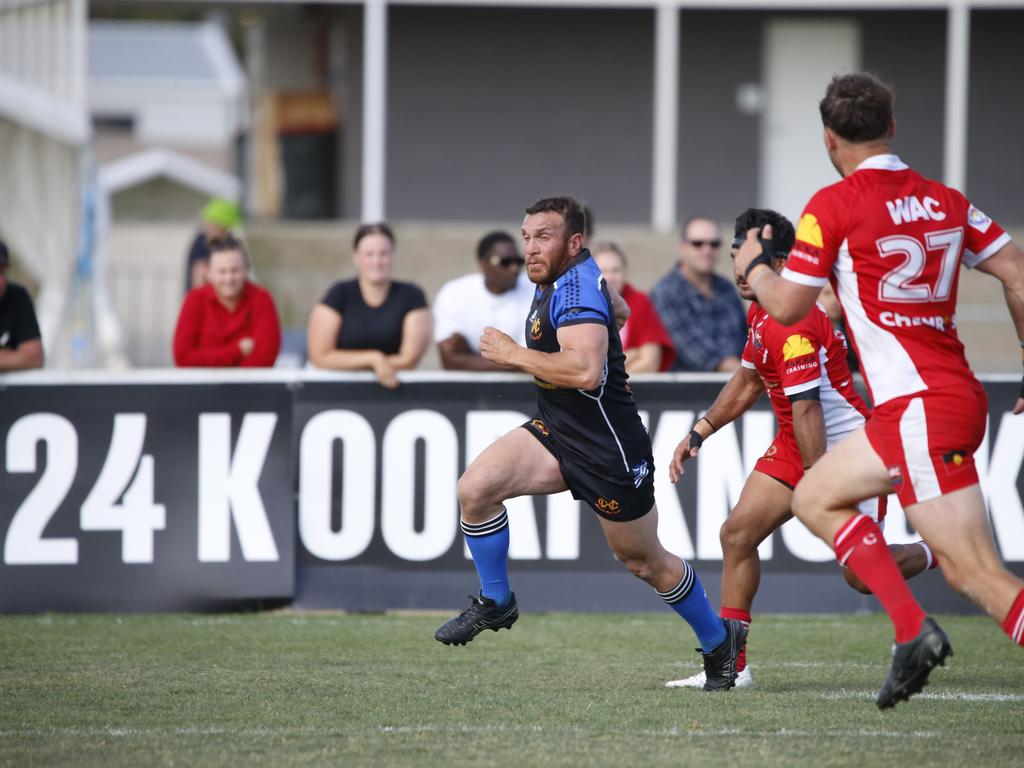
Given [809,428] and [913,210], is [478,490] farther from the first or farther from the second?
[913,210]

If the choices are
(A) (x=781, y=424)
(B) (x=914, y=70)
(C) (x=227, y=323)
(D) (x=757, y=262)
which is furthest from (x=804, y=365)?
(B) (x=914, y=70)

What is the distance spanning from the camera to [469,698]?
21.0 ft

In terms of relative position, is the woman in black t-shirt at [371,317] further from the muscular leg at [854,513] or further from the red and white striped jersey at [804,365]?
the muscular leg at [854,513]

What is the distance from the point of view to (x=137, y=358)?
20953mm

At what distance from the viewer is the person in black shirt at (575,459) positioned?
649 cm

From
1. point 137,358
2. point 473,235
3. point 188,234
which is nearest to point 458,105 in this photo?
point 473,235

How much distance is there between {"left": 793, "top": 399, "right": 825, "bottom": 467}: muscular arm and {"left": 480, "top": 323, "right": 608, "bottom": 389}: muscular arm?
951mm

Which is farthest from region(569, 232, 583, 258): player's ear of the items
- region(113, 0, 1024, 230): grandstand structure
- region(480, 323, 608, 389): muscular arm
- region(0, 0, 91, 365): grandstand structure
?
region(113, 0, 1024, 230): grandstand structure

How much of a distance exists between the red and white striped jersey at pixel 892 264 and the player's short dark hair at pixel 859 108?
0.37 feet

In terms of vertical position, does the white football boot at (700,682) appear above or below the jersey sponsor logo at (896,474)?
below

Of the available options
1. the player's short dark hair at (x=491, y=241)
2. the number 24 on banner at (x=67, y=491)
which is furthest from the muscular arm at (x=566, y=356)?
the player's short dark hair at (x=491, y=241)

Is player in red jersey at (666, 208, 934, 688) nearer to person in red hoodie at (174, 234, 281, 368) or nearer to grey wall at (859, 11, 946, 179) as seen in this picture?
person in red hoodie at (174, 234, 281, 368)

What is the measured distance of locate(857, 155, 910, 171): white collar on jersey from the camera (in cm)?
545

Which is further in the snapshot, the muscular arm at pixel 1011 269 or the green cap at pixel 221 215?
the green cap at pixel 221 215
